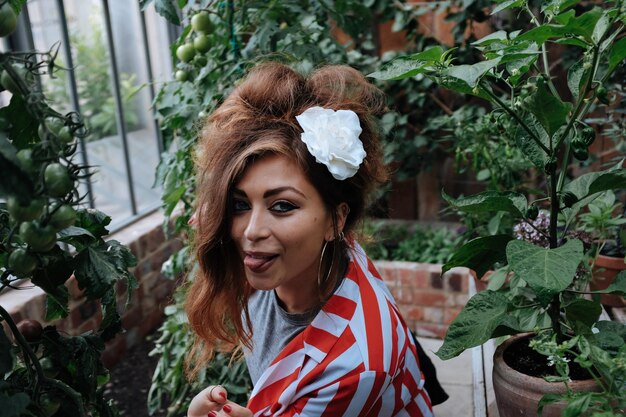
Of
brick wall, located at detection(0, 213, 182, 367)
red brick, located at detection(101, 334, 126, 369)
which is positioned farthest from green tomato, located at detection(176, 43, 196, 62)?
red brick, located at detection(101, 334, 126, 369)

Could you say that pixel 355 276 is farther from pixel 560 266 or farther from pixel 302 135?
pixel 560 266

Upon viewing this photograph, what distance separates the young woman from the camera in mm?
1269

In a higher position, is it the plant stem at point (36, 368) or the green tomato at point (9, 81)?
the green tomato at point (9, 81)

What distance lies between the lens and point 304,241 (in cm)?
130

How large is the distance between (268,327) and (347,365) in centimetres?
35

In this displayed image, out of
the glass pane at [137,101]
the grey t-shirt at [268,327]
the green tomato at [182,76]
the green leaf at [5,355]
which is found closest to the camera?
the green leaf at [5,355]

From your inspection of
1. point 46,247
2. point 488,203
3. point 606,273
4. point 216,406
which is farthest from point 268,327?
point 606,273

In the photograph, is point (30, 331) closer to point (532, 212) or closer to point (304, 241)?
point (304, 241)

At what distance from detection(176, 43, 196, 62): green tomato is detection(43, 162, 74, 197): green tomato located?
148 centimetres

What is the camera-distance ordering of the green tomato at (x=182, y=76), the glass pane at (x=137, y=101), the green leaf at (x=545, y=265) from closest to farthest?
the green leaf at (x=545, y=265), the green tomato at (x=182, y=76), the glass pane at (x=137, y=101)

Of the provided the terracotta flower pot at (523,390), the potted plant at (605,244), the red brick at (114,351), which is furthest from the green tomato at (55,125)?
the red brick at (114,351)

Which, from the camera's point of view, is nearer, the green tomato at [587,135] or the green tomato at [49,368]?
the green tomato at [49,368]

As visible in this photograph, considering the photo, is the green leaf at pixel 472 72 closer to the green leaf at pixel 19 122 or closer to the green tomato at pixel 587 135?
the green tomato at pixel 587 135

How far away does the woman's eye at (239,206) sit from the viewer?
1.33 m
